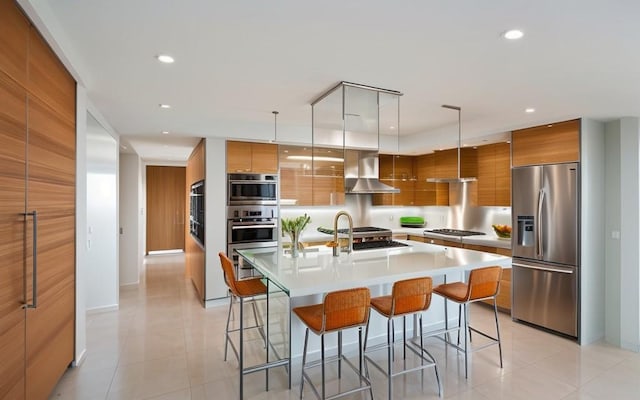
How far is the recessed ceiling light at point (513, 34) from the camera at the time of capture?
77.4 inches

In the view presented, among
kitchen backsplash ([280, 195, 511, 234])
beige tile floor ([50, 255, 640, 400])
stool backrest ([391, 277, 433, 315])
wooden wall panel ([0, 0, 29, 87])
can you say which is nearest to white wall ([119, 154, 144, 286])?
beige tile floor ([50, 255, 640, 400])

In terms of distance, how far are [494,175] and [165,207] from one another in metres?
7.88

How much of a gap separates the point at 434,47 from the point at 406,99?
1.26 m

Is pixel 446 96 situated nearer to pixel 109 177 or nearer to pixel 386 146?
pixel 386 146

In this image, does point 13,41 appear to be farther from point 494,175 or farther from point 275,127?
point 494,175

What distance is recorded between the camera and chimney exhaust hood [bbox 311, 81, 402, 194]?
10.4 ft

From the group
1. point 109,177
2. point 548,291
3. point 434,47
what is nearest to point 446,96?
point 434,47

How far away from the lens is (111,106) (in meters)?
3.65

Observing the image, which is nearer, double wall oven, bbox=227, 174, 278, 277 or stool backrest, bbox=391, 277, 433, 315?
stool backrest, bbox=391, 277, 433, 315

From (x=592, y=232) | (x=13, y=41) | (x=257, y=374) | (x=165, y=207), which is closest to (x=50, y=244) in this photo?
(x=13, y=41)

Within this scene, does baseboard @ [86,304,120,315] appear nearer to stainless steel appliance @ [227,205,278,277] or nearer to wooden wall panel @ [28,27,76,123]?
stainless steel appliance @ [227,205,278,277]

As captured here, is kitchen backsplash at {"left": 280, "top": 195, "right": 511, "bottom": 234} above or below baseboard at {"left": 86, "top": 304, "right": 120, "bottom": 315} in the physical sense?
above

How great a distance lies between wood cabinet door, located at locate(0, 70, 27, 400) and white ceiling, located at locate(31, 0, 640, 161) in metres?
0.53

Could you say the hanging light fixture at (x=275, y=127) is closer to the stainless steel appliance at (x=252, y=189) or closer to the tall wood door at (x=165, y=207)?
the stainless steel appliance at (x=252, y=189)
